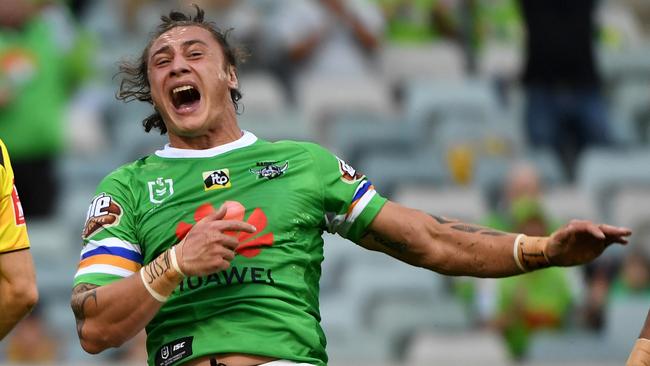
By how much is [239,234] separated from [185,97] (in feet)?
1.97

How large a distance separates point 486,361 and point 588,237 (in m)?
4.32

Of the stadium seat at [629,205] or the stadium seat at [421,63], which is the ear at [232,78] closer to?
the stadium seat at [629,205]

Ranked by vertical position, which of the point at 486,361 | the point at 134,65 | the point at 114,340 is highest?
the point at 134,65

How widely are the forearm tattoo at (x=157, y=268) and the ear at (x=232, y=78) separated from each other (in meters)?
0.96

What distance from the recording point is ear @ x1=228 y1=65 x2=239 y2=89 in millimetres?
5582

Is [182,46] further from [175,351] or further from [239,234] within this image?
[175,351]

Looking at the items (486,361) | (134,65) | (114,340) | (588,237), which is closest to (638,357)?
(588,237)

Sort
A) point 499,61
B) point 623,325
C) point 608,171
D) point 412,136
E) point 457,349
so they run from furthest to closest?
point 499,61, point 412,136, point 608,171, point 623,325, point 457,349

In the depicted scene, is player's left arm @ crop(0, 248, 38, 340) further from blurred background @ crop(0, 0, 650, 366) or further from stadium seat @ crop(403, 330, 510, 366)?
stadium seat @ crop(403, 330, 510, 366)

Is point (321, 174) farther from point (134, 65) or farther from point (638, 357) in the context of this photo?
point (638, 357)

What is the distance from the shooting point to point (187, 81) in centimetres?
530

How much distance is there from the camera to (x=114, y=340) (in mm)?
4848

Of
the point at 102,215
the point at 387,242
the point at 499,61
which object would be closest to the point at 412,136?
the point at 499,61

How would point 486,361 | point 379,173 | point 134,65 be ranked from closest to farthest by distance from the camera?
1. point 134,65
2. point 486,361
3. point 379,173
